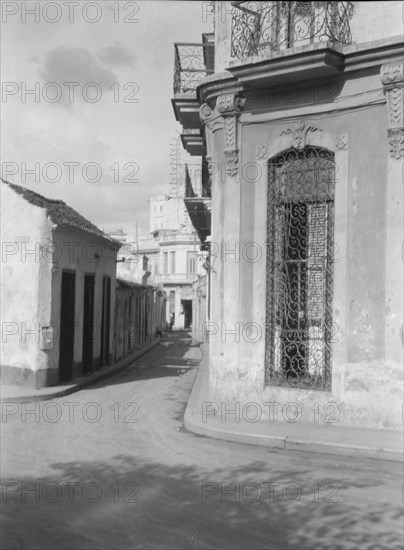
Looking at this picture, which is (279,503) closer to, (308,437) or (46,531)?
(46,531)

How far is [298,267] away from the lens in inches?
400

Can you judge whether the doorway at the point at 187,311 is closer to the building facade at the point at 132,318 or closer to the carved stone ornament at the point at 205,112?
the building facade at the point at 132,318

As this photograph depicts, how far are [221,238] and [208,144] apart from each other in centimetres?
170

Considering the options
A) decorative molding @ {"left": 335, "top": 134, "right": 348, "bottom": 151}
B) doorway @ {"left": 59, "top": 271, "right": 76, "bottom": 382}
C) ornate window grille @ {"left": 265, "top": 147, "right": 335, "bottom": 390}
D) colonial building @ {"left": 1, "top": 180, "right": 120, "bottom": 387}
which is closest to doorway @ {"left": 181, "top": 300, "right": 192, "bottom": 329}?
doorway @ {"left": 59, "top": 271, "right": 76, "bottom": 382}

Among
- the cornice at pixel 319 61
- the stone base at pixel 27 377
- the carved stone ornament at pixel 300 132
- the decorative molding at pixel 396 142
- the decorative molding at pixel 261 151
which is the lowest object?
the stone base at pixel 27 377

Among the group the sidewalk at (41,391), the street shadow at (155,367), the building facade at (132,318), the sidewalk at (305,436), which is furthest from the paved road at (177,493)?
the building facade at (132,318)

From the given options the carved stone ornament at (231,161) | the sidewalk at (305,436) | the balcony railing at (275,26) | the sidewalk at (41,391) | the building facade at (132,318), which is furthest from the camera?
the building facade at (132,318)

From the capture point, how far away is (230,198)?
35.0ft

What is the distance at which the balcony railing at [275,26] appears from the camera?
9.99 m

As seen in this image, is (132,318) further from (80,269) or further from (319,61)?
(319,61)

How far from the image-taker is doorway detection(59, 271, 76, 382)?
15.4 metres

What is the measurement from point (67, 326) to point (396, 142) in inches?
369

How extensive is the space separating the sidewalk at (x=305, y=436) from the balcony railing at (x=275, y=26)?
18.8ft

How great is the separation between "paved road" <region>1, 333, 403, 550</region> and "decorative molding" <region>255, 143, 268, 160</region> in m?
4.49
